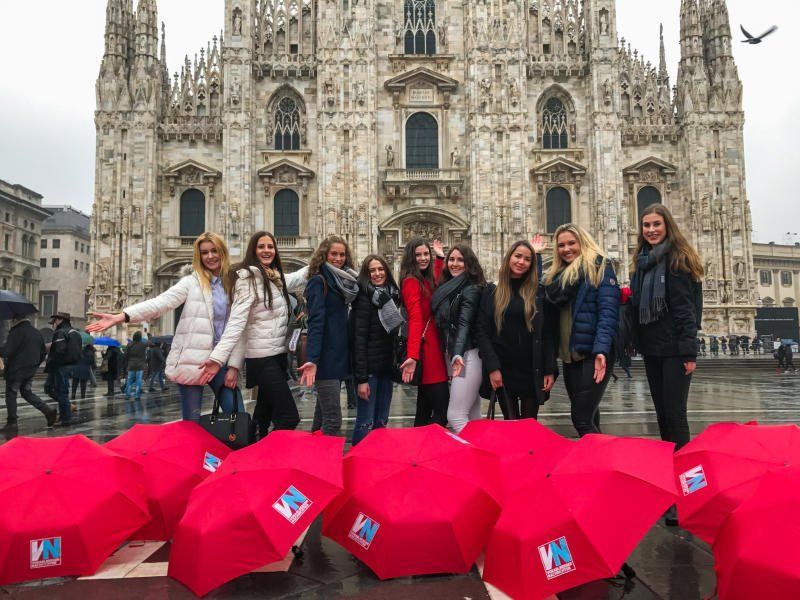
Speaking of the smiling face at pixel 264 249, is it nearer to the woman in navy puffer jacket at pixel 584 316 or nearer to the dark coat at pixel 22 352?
the woman in navy puffer jacket at pixel 584 316

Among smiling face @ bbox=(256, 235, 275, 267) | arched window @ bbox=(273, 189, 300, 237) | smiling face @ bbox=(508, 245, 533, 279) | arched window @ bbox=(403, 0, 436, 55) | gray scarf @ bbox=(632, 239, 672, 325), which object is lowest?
gray scarf @ bbox=(632, 239, 672, 325)

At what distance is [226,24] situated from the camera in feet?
90.3

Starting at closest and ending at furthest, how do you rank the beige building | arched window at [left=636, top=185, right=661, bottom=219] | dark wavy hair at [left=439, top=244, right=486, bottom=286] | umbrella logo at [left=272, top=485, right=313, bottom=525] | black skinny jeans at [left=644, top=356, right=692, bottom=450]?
umbrella logo at [left=272, top=485, right=313, bottom=525] → black skinny jeans at [left=644, top=356, right=692, bottom=450] → dark wavy hair at [left=439, top=244, right=486, bottom=286] → arched window at [left=636, top=185, right=661, bottom=219] → the beige building

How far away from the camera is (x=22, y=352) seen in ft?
29.3

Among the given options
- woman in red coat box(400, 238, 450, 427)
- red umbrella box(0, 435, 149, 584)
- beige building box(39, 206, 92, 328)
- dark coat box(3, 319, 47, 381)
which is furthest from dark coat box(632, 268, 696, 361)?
beige building box(39, 206, 92, 328)

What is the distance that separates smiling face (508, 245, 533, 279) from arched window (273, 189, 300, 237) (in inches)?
944

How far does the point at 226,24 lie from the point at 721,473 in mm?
29210

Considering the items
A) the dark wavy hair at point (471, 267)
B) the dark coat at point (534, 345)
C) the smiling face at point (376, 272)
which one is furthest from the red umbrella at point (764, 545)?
the smiling face at point (376, 272)

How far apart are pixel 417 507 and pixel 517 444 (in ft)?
2.91

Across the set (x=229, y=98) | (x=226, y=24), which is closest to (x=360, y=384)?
(x=229, y=98)

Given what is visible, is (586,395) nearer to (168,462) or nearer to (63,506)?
(168,462)

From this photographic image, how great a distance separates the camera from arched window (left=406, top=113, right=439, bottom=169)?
28.3m

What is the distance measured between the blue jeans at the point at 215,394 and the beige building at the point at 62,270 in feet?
182

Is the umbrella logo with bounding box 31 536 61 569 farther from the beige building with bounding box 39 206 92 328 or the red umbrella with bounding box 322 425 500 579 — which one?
the beige building with bounding box 39 206 92 328
